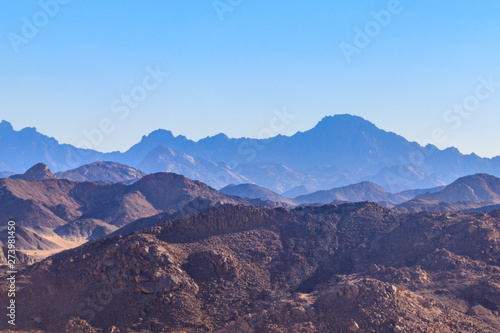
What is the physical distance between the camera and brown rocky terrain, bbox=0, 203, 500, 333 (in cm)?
2059

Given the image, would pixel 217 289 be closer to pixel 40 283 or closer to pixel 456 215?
pixel 40 283

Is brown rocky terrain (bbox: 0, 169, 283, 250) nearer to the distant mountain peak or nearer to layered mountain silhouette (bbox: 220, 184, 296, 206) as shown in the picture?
the distant mountain peak

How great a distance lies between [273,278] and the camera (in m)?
26.6

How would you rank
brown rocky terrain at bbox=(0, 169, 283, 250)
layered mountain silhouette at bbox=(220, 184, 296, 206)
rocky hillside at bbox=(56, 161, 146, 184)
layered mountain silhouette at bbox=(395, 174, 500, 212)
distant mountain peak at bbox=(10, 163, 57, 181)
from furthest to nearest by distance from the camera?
1. rocky hillside at bbox=(56, 161, 146, 184)
2. layered mountain silhouette at bbox=(220, 184, 296, 206)
3. distant mountain peak at bbox=(10, 163, 57, 181)
4. layered mountain silhouette at bbox=(395, 174, 500, 212)
5. brown rocky terrain at bbox=(0, 169, 283, 250)

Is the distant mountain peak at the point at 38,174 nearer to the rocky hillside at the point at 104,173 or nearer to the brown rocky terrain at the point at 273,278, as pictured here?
the rocky hillside at the point at 104,173

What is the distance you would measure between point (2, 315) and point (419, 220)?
79.3ft

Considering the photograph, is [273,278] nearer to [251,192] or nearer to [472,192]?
[472,192]

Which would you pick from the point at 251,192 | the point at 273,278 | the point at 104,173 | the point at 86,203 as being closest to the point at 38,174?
the point at 86,203

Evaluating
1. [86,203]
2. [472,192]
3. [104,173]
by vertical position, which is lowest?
[86,203]

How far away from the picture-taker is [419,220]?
32.3 m

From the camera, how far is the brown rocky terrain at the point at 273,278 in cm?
2059

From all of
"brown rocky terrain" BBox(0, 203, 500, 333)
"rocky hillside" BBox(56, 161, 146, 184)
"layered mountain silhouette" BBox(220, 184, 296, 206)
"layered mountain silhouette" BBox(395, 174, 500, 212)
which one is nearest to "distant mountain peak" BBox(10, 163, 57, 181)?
"rocky hillside" BBox(56, 161, 146, 184)

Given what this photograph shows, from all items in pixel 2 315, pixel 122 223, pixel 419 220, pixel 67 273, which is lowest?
pixel 2 315

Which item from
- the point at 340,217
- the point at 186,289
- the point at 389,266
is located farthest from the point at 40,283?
the point at 340,217
